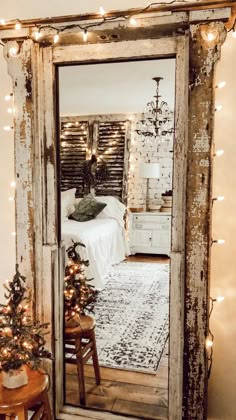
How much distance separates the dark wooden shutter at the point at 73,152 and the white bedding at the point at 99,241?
32 cm

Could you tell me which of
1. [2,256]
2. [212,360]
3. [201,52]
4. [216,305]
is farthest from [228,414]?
[201,52]

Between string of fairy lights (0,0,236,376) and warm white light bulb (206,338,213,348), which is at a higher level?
string of fairy lights (0,0,236,376)

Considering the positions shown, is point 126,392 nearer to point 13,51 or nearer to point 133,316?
point 133,316

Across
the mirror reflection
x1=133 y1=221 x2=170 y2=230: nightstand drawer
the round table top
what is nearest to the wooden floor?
the mirror reflection

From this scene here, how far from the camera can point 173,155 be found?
1.96 metres

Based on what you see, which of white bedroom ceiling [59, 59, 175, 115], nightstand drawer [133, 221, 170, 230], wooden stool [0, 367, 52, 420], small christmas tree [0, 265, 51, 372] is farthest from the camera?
nightstand drawer [133, 221, 170, 230]

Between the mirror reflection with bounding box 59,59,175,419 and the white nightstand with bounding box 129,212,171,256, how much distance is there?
0.01 meters

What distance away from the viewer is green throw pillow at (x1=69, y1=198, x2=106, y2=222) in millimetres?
2715

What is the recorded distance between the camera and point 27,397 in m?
1.74

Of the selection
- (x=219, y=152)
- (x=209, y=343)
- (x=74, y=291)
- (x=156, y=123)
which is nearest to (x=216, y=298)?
(x=209, y=343)

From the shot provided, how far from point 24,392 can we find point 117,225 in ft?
5.04

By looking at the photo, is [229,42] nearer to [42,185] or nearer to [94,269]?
[42,185]

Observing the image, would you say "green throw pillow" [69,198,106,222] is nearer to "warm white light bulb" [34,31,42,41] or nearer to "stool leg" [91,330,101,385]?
"stool leg" [91,330,101,385]

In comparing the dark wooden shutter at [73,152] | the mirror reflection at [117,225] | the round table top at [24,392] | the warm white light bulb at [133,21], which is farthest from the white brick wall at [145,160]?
the round table top at [24,392]
